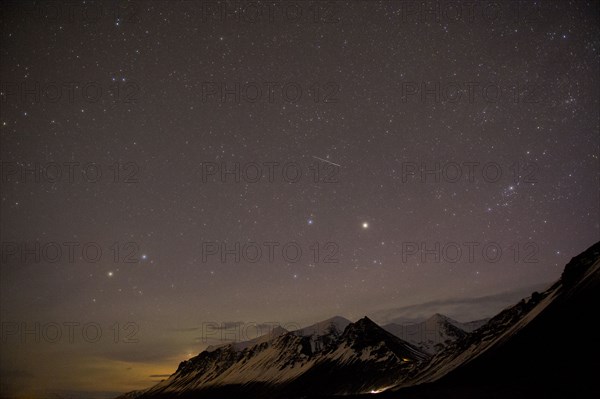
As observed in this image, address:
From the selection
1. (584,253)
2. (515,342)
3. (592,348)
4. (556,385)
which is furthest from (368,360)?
(556,385)

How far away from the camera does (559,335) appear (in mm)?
68312

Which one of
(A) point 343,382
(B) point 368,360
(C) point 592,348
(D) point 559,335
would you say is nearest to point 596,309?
(D) point 559,335

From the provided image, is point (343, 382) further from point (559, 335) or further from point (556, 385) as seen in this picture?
point (556, 385)

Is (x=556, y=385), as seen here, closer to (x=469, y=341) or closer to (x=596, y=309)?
(x=596, y=309)

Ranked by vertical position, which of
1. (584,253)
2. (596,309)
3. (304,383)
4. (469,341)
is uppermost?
(584,253)

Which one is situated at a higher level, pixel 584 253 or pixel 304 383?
pixel 584 253

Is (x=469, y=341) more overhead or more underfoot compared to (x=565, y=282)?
more underfoot

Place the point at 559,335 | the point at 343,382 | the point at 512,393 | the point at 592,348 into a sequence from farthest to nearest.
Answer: the point at 343,382 < the point at 559,335 < the point at 592,348 < the point at 512,393

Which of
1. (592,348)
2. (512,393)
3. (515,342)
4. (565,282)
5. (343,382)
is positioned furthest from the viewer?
(343,382)

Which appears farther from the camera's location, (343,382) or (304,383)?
(304,383)

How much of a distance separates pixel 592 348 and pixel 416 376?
248 ft

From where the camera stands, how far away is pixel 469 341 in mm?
121812

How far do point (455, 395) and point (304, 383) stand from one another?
564 ft

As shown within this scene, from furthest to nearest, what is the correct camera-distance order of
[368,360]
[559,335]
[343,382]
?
[368,360] → [343,382] → [559,335]
